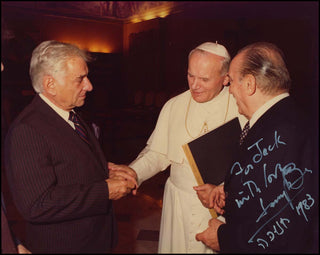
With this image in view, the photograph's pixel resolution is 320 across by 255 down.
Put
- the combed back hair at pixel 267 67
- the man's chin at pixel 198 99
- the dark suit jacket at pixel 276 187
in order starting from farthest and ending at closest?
the man's chin at pixel 198 99, the combed back hair at pixel 267 67, the dark suit jacket at pixel 276 187

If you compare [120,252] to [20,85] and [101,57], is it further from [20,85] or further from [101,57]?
[101,57]

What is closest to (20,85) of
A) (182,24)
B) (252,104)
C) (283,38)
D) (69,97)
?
(182,24)

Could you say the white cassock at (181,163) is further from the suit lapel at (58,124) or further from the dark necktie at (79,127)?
the suit lapel at (58,124)

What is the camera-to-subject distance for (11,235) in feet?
2.48

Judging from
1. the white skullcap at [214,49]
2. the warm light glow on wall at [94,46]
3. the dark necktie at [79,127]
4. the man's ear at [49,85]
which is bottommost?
the dark necktie at [79,127]

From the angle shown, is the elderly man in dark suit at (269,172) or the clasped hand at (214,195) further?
the clasped hand at (214,195)

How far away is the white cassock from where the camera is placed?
1905mm

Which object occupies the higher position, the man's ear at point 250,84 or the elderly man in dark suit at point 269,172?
the man's ear at point 250,84

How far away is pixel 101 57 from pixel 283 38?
818 cm

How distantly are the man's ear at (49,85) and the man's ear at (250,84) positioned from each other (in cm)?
95

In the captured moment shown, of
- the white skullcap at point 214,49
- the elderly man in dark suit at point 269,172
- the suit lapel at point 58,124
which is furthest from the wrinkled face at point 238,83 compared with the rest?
the suit lapel at point 58,124

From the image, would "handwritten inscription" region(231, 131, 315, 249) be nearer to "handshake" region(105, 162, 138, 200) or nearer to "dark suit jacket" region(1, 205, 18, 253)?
"handshake" region(105, 162, 138, 200)

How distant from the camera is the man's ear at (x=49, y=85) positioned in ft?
4.48

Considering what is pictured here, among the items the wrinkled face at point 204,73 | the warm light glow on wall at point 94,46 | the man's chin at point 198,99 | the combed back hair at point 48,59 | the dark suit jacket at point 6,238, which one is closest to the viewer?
the dark suit jacket at point 6,238
